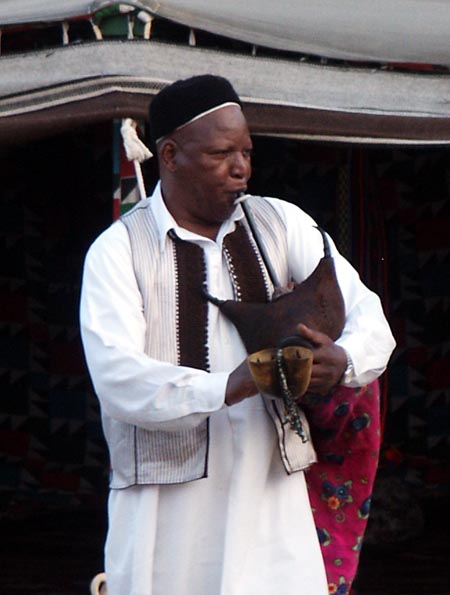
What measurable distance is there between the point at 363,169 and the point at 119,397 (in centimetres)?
324

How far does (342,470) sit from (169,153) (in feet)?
2.64

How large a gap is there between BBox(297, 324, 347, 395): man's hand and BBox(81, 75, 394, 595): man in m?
0.07

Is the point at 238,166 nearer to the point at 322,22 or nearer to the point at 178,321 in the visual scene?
the point at 178,321

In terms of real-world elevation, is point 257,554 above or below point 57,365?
above

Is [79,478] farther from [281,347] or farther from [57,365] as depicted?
[281,347]

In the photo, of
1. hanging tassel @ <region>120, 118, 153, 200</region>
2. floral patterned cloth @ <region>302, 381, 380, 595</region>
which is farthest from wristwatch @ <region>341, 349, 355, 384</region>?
hanging tassel @ <region>120, 118, 153, 200</region>

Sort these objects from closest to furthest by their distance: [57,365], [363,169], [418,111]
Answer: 1. [418,111]
2. [363,169]
3. [57,365]

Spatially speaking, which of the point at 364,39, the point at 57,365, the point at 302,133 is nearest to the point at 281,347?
the point at 302,133

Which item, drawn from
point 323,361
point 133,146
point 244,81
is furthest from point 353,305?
point 244,81

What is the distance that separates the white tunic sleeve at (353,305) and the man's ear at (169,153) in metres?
0.27

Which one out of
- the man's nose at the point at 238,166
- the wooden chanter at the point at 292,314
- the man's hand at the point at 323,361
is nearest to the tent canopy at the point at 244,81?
the man's nose at the point at 238,166

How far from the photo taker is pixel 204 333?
329 centimetres

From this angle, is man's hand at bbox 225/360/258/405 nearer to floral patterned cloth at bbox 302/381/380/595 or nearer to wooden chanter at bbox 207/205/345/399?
wooden chanter at bbox 207/205/345/399

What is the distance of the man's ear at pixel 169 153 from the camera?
3346 millimetres
